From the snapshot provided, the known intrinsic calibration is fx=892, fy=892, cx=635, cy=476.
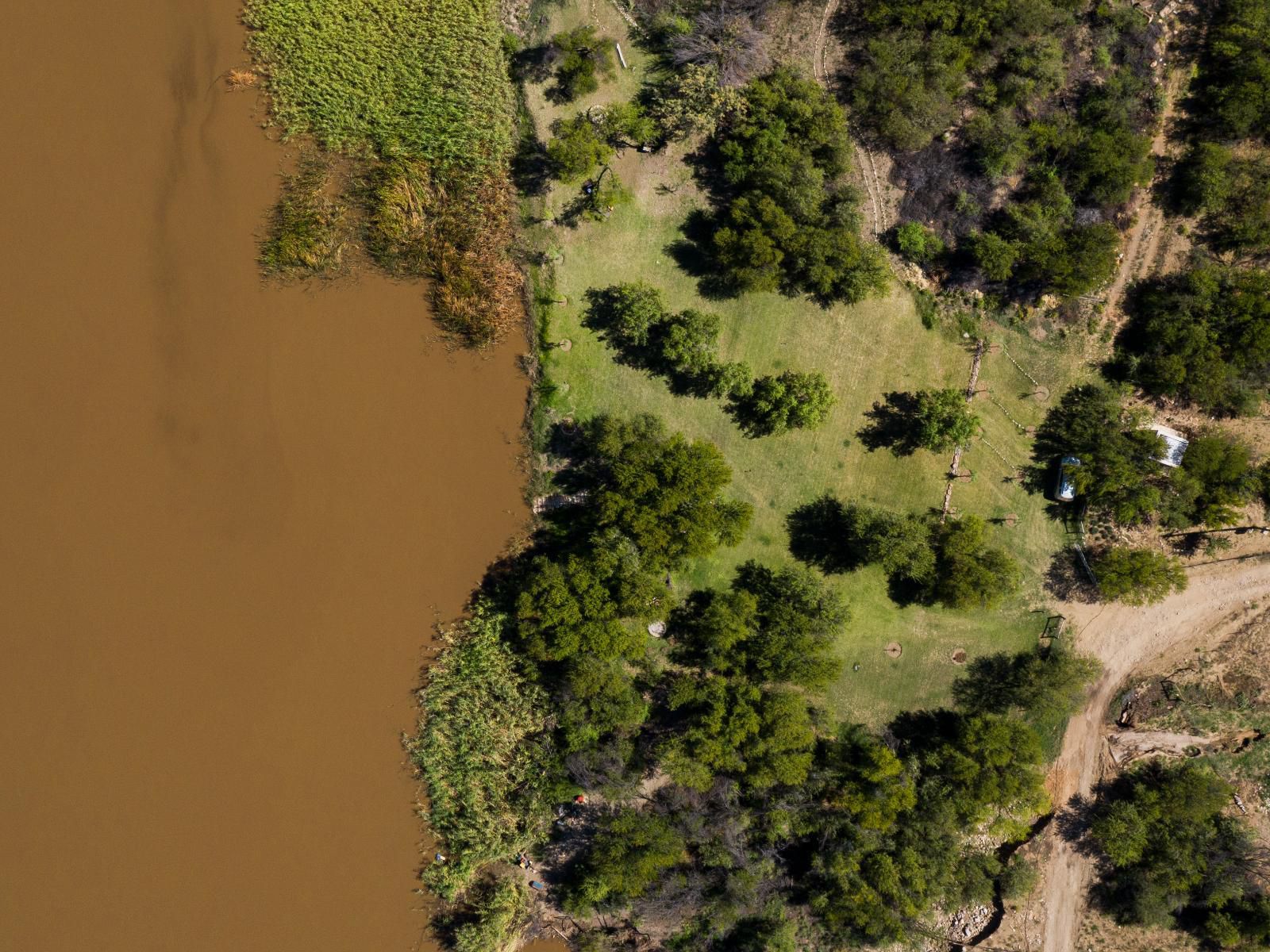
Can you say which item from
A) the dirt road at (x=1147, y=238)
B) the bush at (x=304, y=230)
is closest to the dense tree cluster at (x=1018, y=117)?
the dirt road at (x=1147, y=238)

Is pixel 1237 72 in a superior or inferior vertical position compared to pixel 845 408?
superior

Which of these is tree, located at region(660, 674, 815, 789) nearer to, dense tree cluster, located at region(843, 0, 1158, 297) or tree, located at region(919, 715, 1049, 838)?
tree, located at region(919, 715, 1049, 838)

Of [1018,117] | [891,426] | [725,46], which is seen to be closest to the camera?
[725,46]

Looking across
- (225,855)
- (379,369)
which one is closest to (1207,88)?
(379,369)

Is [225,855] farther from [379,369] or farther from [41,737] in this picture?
[379,369]

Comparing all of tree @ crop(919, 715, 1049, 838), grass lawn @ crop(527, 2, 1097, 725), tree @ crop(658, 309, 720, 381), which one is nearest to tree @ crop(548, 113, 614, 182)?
grass lawn @ crop(527, 2, 1097, 725)

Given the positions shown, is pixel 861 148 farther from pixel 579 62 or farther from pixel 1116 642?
pixel 1116 642

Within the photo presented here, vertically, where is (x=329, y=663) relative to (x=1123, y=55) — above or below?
below

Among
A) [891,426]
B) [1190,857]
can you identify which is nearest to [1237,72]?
[891,426]
